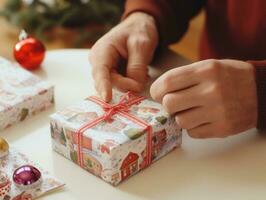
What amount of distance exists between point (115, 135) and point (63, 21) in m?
1.46

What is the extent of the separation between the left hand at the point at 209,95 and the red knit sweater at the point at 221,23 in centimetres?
24

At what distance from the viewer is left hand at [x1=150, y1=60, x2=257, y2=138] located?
2.42 feet

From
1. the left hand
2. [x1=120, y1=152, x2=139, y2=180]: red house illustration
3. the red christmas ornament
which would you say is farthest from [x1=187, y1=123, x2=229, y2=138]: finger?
the red christmas ornament

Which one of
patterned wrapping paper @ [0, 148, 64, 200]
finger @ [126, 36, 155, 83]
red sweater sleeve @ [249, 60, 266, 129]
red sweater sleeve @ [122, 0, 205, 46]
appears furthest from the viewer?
red sweater sleeve @ [122, 0, 205, 46]

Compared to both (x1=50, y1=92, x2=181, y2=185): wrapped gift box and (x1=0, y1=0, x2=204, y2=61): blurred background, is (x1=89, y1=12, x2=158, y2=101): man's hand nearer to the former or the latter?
(x1=50, y1=92, x2=181, y2=185): wrapped gift box

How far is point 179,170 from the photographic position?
2.38 feet

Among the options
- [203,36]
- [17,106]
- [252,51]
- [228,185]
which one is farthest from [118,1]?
[228,185]

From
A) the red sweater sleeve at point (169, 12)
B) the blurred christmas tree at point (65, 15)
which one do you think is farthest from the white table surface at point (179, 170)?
the blurred christmas tree at point (65, 15)

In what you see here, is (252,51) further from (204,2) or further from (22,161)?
(22,161)

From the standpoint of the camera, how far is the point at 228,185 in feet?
2.29

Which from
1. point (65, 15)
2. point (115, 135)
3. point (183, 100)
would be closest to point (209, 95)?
point (183, 100)

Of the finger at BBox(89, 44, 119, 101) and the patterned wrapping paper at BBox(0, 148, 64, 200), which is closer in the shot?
the patterned wrapping paper at BBox(0, 148, 64, 200)

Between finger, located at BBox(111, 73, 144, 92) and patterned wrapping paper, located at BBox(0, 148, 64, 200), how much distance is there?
0.19m

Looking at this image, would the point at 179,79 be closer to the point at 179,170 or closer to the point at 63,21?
the point at 179,170
